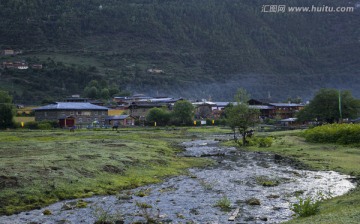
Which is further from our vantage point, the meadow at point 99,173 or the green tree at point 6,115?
the green tree at point 6,115

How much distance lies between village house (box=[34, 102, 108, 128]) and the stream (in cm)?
9688

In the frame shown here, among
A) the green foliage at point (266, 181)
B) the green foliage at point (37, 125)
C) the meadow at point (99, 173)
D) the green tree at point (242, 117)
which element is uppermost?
the green tree at point (242, 117)

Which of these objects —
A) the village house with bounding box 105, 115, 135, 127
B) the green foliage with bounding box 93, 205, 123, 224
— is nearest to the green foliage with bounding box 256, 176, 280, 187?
the green foliage with bounding box 93, 205, 123, 224

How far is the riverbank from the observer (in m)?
22.9

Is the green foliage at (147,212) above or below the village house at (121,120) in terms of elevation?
below

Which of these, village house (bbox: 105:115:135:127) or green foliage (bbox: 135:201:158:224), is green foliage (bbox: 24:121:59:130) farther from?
green foliage (bbox: 135:201:158:224)

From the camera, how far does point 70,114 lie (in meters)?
145

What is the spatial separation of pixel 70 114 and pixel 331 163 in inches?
4246

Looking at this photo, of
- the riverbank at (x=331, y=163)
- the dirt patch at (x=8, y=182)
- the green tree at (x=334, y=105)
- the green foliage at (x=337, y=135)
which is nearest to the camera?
the riverbank at (x=331, y=163)

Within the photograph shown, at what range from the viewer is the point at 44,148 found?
2291 inches

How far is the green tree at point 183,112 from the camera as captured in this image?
14875cm

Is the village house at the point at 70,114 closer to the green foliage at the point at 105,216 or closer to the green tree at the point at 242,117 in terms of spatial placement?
the green tree at the point at 242,117

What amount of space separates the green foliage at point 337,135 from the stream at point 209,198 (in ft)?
80.3

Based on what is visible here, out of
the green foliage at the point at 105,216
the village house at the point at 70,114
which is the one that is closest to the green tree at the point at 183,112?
the village house at the point at 70,114
